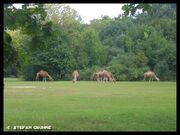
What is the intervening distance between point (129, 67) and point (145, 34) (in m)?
7.21

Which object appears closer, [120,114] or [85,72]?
[120,114]

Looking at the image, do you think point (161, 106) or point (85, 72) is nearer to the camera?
point (161, 106)

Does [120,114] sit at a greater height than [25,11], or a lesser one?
lesser

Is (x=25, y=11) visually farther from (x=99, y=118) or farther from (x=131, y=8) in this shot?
(x=99, y=118)

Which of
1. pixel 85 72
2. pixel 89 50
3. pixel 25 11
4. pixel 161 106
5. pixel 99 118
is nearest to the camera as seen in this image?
pixel 25 11

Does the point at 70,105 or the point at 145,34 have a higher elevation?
the point at 145,34

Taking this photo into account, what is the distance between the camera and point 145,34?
69.1 metres

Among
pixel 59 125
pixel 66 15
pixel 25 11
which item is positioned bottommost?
pixel 59 125

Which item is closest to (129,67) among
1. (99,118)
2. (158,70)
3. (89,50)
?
(158,70)

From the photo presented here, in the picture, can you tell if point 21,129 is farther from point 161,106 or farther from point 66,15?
point 66,15

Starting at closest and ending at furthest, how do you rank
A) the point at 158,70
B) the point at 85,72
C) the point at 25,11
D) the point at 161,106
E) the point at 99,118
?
the point at 25,11 → the point at 99,118 → the point at 161,106 → the point at 158,70 → the point at 85,72

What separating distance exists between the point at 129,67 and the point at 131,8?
51913 mm

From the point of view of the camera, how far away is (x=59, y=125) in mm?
14336

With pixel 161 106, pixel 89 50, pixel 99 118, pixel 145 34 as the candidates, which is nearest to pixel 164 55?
→ pixel 145 34
